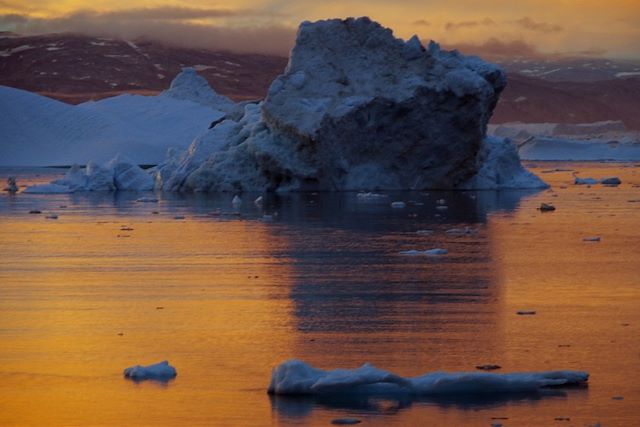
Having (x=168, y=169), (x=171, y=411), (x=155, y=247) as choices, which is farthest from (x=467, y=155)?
(x=171, y=411)

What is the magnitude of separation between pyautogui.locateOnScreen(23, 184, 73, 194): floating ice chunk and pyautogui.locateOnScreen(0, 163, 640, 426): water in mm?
12975

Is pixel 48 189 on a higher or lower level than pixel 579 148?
higher

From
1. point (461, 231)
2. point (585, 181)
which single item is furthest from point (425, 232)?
point (585, 181)

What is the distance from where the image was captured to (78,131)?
51594 millimetres

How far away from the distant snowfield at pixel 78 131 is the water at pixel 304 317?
112ft

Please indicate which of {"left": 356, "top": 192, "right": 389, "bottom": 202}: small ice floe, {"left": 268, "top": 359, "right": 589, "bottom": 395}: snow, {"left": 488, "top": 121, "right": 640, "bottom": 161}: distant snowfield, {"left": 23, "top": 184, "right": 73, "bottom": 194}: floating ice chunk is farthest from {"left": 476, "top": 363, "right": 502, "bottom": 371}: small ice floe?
{"left": 488, "top": 121, "right": 640, "bottom": 161}: distant snowfield

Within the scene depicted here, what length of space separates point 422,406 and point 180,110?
160 ft

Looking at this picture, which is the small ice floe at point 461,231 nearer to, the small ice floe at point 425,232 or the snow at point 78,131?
the small ice floe at point 425,232

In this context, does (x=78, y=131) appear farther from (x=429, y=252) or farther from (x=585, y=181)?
(x=429, y=252)

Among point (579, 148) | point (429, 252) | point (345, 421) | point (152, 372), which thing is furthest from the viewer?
point (579, 148)

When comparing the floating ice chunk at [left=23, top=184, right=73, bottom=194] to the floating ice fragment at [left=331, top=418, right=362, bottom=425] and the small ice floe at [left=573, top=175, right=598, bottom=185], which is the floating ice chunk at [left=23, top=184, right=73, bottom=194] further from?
the floating ice fragment at [left=331, top=418, right=362, bottom=425]

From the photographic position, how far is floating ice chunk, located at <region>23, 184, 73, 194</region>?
1160 inches

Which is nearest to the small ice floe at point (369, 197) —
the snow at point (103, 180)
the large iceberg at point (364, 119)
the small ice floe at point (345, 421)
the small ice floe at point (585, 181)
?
the large iceberg at point (364, 119)

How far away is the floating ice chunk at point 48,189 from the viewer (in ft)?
96.7
